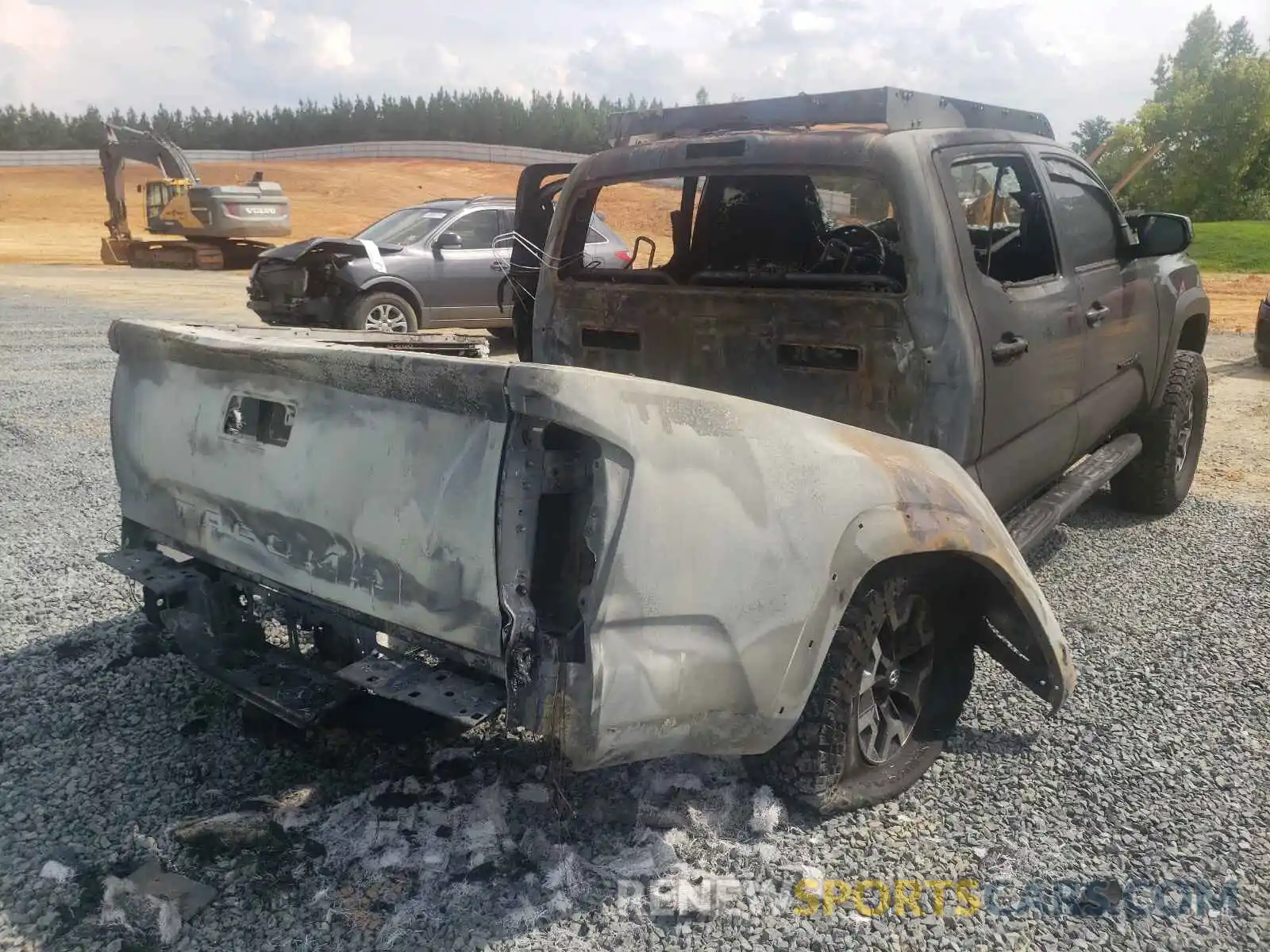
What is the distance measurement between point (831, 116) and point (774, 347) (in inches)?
33.1

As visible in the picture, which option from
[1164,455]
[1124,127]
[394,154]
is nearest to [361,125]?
[394,154]

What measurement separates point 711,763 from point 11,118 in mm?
82850

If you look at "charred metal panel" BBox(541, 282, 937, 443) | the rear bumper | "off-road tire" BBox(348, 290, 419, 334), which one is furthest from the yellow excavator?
"charred metal panel" BBox(541, 282, 937, 443)

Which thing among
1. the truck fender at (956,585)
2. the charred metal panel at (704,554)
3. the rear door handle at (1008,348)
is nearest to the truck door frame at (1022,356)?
the rear door handle at (1008,348)

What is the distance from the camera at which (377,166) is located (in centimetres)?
4984

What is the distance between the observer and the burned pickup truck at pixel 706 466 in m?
2.06

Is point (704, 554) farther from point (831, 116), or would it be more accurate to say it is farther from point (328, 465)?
point (831, 116)

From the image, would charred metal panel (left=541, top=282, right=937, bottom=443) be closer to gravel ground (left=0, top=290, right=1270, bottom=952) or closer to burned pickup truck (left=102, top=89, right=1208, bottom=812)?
burned pickup truck (left=102, top=89, right=1208, bottom=812)

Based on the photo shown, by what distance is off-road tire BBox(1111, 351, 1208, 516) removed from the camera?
17.4ft

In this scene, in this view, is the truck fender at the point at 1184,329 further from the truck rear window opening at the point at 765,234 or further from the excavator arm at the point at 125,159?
the excavator arm at the point at 125,159

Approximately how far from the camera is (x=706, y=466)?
6.96 ft

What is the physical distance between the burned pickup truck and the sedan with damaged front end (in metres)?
6.75

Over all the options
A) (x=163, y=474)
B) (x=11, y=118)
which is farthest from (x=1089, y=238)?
(x=11, y=118)

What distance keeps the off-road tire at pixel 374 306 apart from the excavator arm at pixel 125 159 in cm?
1208
